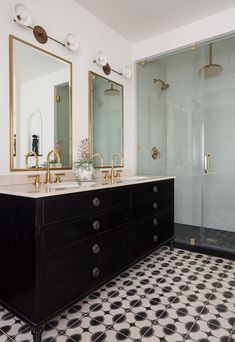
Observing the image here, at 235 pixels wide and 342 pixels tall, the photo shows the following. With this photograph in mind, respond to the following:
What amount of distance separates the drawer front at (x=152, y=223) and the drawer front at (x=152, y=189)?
0.73ft

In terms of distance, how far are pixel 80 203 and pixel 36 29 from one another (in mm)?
1506

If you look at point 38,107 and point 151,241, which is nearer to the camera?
point 38,107

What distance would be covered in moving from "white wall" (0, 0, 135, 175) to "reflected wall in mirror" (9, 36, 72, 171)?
0.18 feet

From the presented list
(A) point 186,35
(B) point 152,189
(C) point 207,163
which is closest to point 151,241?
(B) point 152,189

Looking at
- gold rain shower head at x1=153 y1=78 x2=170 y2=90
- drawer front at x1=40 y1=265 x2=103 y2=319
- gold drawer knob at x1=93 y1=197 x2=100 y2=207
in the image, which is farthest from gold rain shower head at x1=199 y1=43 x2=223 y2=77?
drawer front at x1=40 y1=265 x2=103 y2=319

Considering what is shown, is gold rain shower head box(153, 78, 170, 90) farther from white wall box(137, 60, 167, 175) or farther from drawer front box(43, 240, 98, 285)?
drawer front box(43, 240, 98, 285)

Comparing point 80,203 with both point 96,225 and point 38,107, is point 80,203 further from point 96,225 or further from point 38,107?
point 38,107

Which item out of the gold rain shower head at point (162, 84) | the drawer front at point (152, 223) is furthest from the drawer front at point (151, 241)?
the gold rain shower head at point (162, 84)

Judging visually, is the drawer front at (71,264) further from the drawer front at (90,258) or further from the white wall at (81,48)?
the white wall at (81,48)

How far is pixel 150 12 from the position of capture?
8.45ft

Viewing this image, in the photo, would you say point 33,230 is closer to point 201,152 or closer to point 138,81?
point 201,152

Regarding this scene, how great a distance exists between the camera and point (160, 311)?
170cm

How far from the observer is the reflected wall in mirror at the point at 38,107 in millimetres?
1896

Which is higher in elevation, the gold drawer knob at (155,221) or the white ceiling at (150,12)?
the white ceiling at (150,12)
